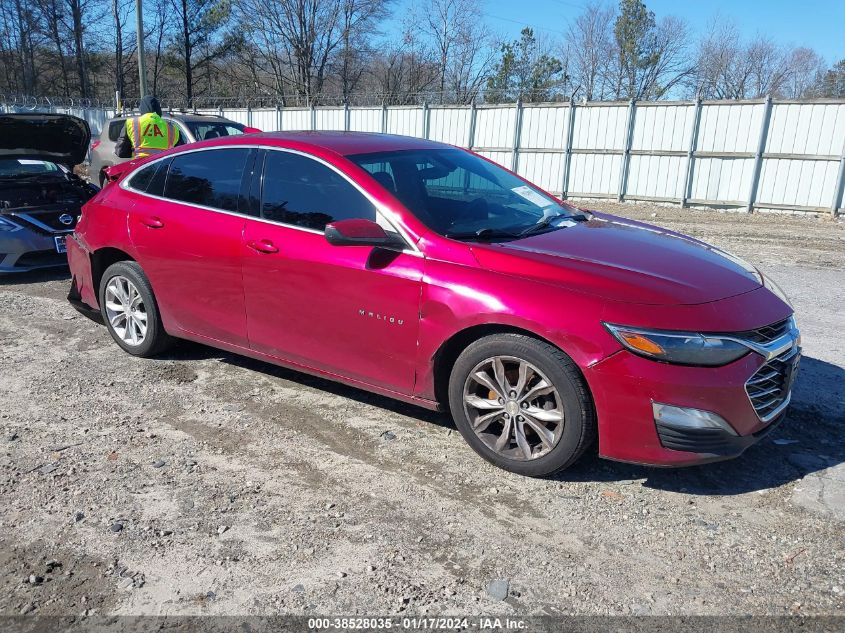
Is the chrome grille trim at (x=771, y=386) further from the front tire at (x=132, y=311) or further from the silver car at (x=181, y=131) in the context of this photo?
the silver car at (x=181, y=131)

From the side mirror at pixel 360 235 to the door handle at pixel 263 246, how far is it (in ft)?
1.83

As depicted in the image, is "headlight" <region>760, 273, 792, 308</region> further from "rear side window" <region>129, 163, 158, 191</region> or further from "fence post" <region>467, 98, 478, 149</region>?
"fence post" <region>467, 98, 478, 149</region>

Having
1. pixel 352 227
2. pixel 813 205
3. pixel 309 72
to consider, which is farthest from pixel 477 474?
pixel 309 72

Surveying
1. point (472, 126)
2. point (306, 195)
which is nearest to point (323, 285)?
point (306, 195)

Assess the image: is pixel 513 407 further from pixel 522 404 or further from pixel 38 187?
pixel 38 187

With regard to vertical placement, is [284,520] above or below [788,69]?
below

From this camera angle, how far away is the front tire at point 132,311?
5.00 meters

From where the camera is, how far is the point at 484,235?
12.3 feet

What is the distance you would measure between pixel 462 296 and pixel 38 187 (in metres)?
6.63

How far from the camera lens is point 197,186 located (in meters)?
4.72

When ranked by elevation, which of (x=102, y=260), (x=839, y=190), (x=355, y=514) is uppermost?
(x=839, y=190)

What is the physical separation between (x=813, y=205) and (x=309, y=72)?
36.9 m

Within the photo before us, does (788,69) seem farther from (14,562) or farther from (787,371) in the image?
(14,562)

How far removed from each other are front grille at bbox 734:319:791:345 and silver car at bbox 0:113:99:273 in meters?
6.98
